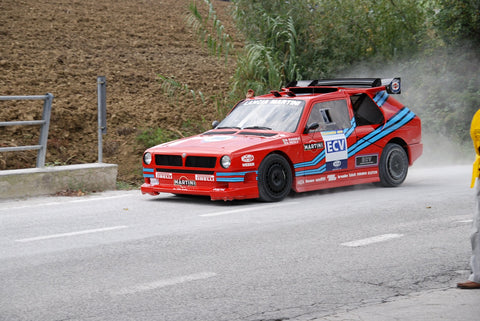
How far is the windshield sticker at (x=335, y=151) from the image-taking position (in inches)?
467

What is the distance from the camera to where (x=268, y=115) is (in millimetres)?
12070

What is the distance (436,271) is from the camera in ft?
23.1

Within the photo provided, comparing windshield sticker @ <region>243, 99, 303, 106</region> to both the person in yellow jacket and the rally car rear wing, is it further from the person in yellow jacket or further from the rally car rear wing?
the person in yellow jacket

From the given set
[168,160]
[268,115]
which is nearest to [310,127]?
Result: [268,115]

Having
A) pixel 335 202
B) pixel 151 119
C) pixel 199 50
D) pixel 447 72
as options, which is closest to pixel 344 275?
pixel 335 202

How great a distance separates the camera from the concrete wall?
11680 millimetres

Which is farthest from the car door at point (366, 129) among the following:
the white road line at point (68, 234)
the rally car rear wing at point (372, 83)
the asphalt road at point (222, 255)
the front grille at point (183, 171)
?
the white road line at point (68, 234)

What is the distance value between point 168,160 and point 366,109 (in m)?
3.62

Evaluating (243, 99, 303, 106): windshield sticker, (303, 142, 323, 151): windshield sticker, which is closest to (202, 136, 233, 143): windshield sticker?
(303, 142, 323, 151): windshield sticker

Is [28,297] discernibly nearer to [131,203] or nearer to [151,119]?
[131,203]

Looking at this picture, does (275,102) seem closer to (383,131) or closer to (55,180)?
(383,131)

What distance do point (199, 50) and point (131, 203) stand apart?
15.9 meters

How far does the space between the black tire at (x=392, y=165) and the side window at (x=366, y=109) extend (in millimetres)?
481

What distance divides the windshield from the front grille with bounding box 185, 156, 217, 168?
1.36 m
